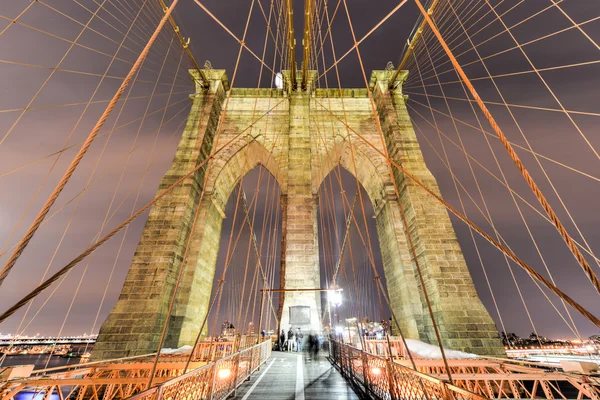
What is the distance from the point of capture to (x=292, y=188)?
34.7ft

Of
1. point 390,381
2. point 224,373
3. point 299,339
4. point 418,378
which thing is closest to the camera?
point 418,378

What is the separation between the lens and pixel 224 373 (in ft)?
13.4

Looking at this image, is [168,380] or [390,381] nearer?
[168,380]

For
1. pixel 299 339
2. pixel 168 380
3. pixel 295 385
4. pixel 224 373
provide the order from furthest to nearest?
pixel 299 339 → pixel 295 385 → pixel 224 373 → pixel 168 380

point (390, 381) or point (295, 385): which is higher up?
point (390, 381)

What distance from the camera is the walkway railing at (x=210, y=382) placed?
7.87ft

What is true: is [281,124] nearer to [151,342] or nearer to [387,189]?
[387,189]

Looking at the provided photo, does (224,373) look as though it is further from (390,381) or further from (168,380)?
(390,381)

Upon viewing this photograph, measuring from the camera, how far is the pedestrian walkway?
13.6ft

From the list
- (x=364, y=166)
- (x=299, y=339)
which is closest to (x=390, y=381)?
(x=299, y=339)

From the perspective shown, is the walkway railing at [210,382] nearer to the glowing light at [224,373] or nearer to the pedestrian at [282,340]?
the glowing light at [224,373]

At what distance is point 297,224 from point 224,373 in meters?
6.32

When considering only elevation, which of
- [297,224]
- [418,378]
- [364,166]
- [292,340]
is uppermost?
[364,166]

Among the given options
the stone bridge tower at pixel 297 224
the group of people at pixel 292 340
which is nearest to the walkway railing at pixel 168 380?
the stone bridge tower at pixel 297 224
